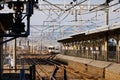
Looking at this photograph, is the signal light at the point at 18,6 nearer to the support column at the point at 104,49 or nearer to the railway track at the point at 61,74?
the railway track at the point at 61,74

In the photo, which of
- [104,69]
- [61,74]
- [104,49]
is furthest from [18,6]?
[104,49]

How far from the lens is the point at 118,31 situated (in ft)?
97.5

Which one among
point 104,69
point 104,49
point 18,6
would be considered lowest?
point 104,69

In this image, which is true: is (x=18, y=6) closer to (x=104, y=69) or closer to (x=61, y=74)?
(x=104, y=69)

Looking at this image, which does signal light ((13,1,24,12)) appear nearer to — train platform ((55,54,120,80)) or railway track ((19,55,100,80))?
railway track ((19,55,100,80))

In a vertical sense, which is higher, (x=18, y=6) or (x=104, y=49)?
(x=18, y=6)

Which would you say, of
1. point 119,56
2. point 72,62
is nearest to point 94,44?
point 72,62

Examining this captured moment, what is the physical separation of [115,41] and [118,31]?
1.14 meters

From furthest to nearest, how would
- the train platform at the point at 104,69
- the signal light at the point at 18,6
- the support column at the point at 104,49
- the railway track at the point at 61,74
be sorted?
the support column at the point at 104,49, the train platform at the point at 104,69, the railway track at the point at 61,74, the signal light at the point at 18,6

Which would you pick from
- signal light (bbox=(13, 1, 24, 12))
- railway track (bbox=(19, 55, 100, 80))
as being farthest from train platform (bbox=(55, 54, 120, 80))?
signal light (bbox=(13, 1, 24, 12))

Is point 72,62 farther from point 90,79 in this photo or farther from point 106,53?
point 90,79

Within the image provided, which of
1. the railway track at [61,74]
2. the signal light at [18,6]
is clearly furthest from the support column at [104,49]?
the signal light at [18,6]

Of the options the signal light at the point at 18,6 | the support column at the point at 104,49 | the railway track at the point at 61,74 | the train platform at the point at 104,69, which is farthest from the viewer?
the support column at the point at 104,49

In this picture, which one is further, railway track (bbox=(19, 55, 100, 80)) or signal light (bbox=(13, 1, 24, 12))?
railway track (bbox=(19, 55, 100, 80))
